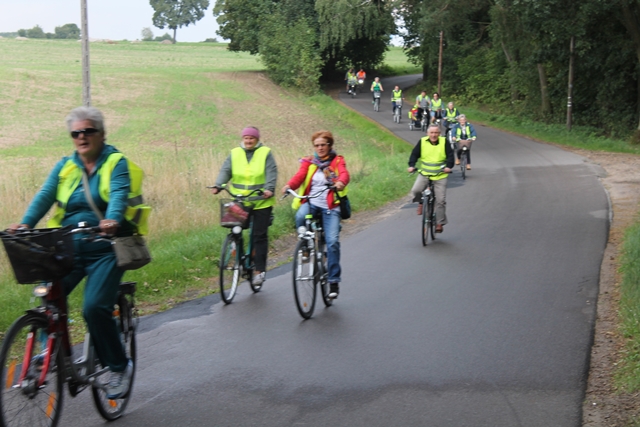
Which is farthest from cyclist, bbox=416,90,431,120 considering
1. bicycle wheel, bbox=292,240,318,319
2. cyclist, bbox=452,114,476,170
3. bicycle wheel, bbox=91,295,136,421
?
bicycle wheel, bbox=91,295,136,421

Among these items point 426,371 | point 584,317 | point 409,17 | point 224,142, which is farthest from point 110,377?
point 409,17

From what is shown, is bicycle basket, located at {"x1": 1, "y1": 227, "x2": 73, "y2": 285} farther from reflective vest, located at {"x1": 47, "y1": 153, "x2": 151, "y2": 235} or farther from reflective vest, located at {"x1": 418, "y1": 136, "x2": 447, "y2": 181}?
reflective vest, located at {"x1": 418, "y1": 136, "x2": 447, "y2": 181}

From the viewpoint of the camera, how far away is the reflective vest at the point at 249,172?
929 centimetres

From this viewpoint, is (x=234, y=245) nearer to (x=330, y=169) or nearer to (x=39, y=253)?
(x=330, y=169)

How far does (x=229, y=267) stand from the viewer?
905cm

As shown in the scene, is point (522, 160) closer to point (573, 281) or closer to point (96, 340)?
point (573, 281)

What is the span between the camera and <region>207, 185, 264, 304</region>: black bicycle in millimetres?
9000

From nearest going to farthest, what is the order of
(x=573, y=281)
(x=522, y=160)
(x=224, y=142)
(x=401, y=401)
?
1. (x=401, y=401)
2. (x=573, y=281)
3. (x=522, y=160)
4. (x=224, y=142)

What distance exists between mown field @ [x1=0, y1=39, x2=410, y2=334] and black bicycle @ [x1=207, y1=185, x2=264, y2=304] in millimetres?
718

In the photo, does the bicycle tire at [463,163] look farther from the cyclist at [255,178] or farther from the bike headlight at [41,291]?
the bike headlight at [41,291]

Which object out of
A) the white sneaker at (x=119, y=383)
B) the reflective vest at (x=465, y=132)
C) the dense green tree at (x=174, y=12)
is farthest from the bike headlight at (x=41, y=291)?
the dense green tree at (x=174, y=12)

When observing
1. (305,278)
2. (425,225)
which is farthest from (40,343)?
(425,225)

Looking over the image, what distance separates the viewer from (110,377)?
548 cm

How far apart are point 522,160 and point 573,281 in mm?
17793
